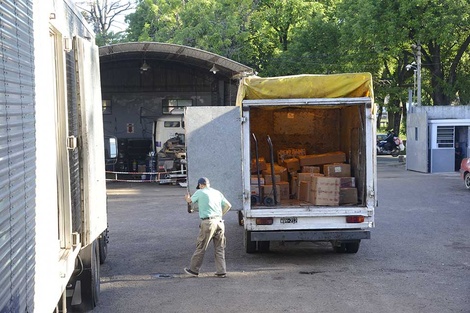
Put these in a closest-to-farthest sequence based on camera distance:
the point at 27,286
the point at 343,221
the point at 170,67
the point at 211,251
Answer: the point at 27,286
the point at 343,221
the point at 211,251
the point at 170,67

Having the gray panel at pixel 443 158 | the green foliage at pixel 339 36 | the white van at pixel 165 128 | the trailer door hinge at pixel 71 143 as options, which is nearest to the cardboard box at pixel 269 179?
the trailer door hinge at pixel 71 143

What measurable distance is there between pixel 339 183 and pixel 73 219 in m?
6.73

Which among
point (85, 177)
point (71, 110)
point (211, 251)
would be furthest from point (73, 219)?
point (211, 251)

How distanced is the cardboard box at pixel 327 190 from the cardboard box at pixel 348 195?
344mm

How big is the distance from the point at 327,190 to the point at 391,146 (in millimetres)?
39778

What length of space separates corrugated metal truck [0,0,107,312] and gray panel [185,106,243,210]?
360cm

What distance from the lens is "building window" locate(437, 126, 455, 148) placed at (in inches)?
1275

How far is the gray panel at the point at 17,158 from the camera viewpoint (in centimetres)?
349

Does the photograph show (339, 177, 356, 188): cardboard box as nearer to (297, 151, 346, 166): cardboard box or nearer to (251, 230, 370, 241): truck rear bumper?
(297, 151, 346, 166): cardboard box

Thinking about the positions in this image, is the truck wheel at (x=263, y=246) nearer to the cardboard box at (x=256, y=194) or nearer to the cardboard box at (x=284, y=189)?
the cardboard box at (x=256, y=194)

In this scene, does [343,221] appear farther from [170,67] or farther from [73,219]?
[170,67]

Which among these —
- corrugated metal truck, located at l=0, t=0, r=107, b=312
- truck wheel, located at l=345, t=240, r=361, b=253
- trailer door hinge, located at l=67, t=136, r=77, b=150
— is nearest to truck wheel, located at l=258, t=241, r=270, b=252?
truck wheel, located at l=345, t=240, r=361, b=253

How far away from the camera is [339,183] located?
12398 millimetres

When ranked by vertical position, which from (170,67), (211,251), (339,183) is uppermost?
(170,67)
